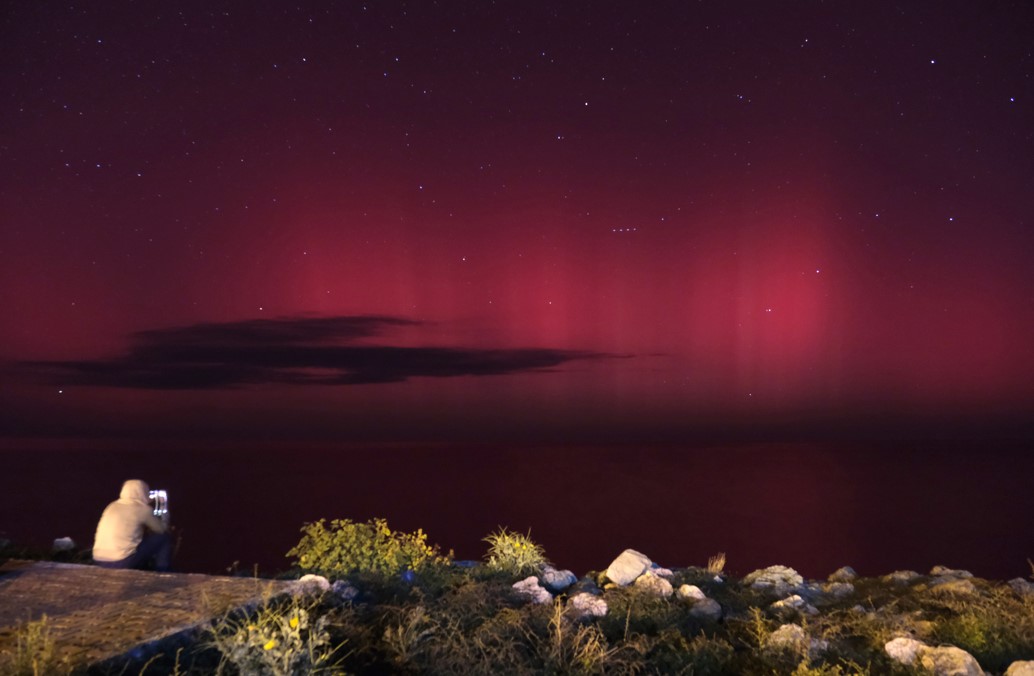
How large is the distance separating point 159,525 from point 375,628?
10.5 ft

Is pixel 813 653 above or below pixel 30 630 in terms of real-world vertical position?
below

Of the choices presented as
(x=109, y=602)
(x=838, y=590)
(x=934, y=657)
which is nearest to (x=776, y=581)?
(x=838, y=590)

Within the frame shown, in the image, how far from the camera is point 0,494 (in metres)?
64.1

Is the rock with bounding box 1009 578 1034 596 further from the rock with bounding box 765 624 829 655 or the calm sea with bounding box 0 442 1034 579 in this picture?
the calm sea with bounding box 0 442 1034 579

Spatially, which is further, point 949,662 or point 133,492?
point 133,492

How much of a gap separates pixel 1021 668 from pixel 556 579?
4662 mm

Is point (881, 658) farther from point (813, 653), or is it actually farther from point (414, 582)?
point (414, 582)

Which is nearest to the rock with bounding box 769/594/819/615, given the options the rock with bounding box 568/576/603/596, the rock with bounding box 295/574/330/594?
the rock with bounding box 568/576/603/596

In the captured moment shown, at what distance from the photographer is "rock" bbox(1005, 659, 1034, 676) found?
5.49 m

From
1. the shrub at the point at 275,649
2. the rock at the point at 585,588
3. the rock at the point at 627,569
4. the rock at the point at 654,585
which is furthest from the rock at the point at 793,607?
the shrub at the point at 275,649

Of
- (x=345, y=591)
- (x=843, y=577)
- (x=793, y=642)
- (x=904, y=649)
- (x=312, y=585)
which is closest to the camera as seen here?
(x=904, y=649)

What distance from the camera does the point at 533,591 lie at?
7.94 meters

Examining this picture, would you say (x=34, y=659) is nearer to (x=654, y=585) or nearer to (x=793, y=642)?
(x=793, y=642)

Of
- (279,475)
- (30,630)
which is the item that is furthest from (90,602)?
(279,475)
